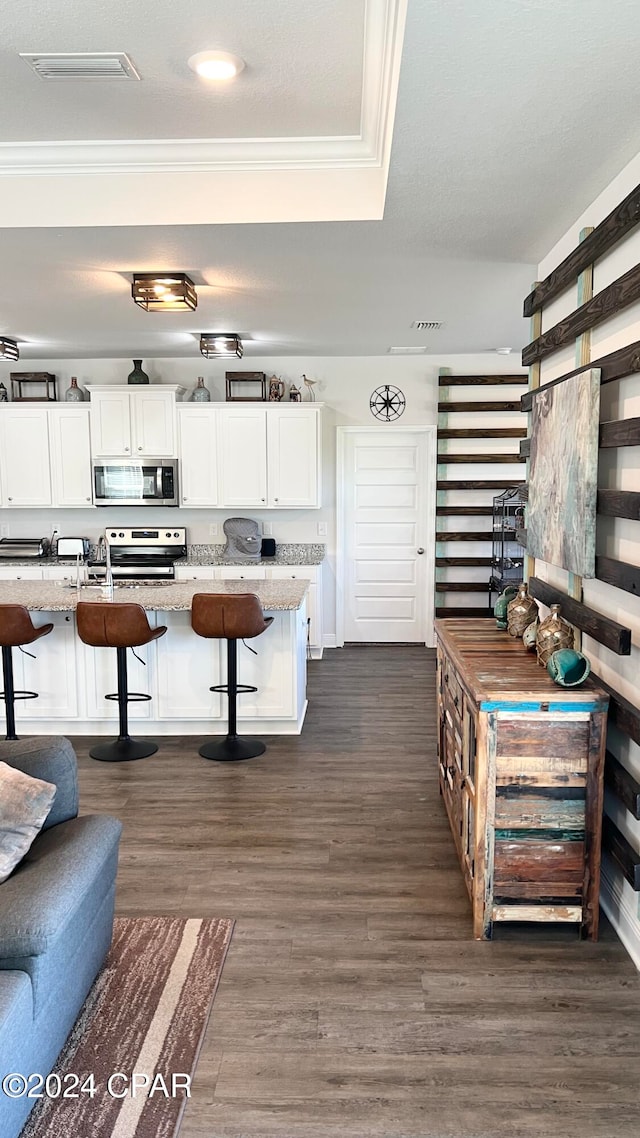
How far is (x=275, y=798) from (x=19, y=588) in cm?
233

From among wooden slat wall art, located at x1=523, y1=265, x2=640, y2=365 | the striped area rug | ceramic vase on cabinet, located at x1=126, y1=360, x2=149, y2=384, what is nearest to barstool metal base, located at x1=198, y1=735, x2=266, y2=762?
the striped area rug

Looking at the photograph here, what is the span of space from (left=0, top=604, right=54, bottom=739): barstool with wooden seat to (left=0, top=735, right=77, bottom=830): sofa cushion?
190cm

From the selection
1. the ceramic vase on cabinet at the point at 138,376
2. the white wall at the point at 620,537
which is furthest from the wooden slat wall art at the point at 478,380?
the white wall at the point at 620,537

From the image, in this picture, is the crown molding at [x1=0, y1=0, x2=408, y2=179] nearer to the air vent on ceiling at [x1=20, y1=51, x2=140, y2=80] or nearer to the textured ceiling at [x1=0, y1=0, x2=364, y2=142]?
the textured ceiling at [x1=0, y1=0, x2=364, y2=142]

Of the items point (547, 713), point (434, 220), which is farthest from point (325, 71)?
point (547, 713)

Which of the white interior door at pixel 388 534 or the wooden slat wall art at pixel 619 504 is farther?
the white interior door at pixel 388 534

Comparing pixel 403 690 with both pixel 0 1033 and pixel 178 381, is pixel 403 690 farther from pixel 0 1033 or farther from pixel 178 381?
pixel 0 1033

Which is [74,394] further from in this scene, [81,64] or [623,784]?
[623,784]

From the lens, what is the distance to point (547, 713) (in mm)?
2578

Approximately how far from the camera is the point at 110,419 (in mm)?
6684

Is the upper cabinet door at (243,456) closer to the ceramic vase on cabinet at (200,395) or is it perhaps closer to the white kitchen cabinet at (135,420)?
the ceramic vase on cabinet at (200,395)

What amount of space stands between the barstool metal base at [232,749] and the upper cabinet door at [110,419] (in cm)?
324

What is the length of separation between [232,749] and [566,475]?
8.38 ft

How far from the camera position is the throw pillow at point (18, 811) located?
7.04ft
